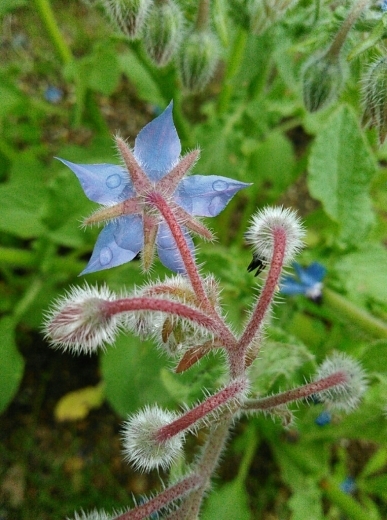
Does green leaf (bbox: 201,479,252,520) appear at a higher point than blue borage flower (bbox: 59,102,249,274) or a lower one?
lower

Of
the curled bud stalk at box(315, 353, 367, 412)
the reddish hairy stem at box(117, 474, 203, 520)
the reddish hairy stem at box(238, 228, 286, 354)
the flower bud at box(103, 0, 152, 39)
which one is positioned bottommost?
the reddish hairy stem at box(117, 474, 203, 520)

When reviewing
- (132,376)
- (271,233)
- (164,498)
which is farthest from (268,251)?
(132,376)

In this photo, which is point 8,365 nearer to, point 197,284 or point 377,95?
point 197,284

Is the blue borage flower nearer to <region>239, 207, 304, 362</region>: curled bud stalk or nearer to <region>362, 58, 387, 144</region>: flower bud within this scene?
<region>239, 207, 304, 362</region>: curled bud stalk

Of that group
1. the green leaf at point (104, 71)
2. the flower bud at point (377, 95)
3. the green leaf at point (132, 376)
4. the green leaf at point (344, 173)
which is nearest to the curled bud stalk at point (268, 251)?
the flower bud at point (377, 95)

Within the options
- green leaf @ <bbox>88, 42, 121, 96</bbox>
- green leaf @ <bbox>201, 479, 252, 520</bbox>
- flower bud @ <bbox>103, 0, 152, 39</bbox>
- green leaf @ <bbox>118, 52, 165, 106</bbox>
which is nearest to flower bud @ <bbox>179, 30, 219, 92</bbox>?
flower bud @ <bbox>103, 0, 152, 39</bbox>

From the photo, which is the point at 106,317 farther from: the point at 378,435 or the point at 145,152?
the point at 378,435

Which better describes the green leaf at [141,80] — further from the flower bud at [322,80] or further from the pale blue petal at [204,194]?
the pale blue petal at [204,194]
